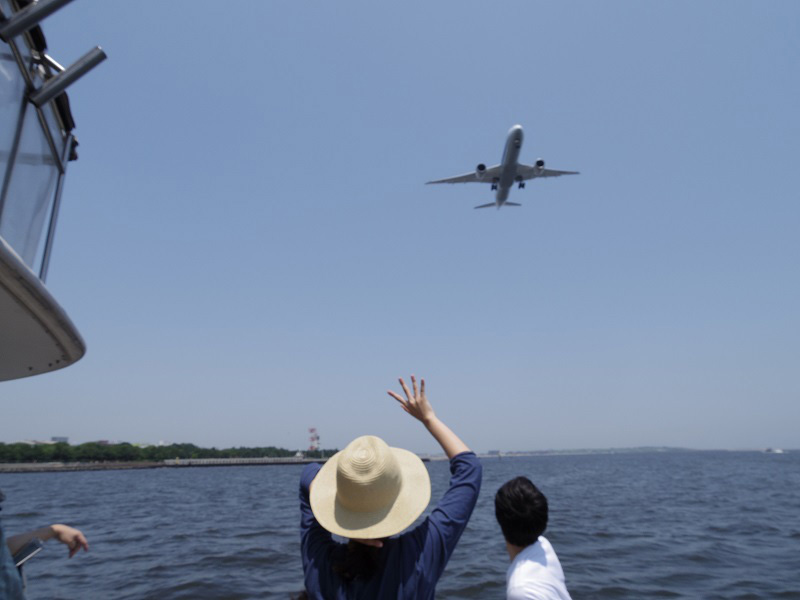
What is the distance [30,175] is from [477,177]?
31873 mm

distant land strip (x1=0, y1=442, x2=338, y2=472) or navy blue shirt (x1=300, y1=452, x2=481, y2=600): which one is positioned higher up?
navy blue shirt (x1=300, y1=452, x2=481, y2=600)

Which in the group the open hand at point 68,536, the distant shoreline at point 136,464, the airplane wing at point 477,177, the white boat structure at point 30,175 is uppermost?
the airplane wing at point 477,177

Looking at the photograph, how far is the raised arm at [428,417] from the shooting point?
271cm

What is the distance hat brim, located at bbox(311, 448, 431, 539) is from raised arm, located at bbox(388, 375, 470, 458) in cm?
26

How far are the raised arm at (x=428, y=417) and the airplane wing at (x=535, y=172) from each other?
3223cm

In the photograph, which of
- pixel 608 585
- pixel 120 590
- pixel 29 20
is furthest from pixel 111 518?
pixel 29 20

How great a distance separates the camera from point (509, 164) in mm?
31781

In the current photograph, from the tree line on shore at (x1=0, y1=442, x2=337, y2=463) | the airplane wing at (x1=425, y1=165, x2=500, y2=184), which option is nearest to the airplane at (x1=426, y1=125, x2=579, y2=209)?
the airplane wing at (x1=425, y1=165, x2=500, y2=184)

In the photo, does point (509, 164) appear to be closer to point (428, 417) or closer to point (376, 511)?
point (428, 417)

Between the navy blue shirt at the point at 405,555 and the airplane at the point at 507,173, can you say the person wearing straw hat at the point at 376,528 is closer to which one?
the navy blue shirt at the point at 405,555

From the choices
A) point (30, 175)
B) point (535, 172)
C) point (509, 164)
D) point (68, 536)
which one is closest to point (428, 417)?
point (68, 536)

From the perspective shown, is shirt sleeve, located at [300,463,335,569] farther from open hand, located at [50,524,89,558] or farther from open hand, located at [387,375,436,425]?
open hand, located at [50,524,89,558]

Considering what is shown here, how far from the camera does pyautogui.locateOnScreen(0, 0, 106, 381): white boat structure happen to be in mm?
2861

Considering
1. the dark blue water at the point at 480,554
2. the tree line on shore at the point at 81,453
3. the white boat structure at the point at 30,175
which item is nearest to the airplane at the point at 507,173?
the dark blue water at the point at 480,554
